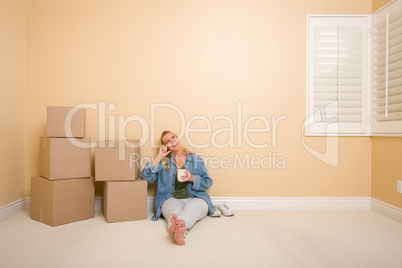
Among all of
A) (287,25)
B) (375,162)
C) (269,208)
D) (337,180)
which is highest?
(287,25)

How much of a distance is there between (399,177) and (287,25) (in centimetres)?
176

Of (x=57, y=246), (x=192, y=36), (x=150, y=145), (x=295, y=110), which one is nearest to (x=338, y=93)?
(x=295, y=110)

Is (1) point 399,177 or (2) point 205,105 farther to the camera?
(2) point 205,105

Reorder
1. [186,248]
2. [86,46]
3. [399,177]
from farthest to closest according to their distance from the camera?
[86,46] → [399,177] → [186,248]

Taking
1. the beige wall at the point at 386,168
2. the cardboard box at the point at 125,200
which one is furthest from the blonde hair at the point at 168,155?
the beige wall at the point at 386,168

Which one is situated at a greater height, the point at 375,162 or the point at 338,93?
the point at 338,93

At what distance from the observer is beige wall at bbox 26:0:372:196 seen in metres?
2.50

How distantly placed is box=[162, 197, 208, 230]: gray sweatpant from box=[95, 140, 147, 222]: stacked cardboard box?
239mm

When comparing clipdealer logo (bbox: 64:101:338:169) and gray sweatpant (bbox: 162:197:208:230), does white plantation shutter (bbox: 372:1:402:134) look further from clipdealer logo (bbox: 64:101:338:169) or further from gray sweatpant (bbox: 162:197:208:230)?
gray sweatpant (bbox: 162:197:208:230)

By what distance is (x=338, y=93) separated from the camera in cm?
253

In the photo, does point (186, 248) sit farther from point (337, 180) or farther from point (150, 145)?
point (337, 180)

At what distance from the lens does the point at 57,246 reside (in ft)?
5.46

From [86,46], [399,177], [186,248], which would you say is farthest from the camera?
[86,46]

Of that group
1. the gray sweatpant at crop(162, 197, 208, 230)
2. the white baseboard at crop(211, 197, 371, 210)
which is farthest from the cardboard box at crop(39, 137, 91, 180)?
the white baseboard at crop(211, 197, 371, 210)
